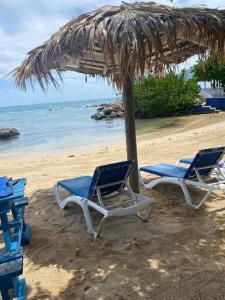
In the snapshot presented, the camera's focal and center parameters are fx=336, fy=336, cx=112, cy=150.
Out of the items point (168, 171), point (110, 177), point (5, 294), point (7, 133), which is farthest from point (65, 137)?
point (5, 294)

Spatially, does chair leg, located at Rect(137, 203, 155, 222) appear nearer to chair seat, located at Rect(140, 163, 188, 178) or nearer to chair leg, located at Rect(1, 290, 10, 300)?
chair seat, located at Rect(140, 163, 188, 178)

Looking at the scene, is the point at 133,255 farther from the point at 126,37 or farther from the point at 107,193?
the point at 126,37

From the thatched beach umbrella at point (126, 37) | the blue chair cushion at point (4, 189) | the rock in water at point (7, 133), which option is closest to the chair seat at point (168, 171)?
the thatched beach umbrella at point (126, 37)

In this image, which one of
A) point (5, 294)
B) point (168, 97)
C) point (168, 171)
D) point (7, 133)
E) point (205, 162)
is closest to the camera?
point (5, 294)

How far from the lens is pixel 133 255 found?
3.57 m

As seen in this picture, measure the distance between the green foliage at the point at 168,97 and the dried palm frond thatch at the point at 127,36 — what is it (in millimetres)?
21952

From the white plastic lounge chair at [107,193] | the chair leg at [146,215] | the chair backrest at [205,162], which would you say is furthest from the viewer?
the chair backrest at [205,162]

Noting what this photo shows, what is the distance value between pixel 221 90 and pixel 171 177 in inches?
1089

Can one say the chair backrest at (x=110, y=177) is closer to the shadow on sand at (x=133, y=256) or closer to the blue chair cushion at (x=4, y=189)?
the shadow on sand at (x=133, y=256)

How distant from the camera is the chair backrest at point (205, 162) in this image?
4707mm

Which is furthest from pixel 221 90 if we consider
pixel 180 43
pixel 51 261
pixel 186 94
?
pixel 51 261

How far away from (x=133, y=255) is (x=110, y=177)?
3.47ft

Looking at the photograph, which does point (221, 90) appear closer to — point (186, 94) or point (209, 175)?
point (186, 94)

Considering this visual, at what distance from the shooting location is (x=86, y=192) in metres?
4.59
